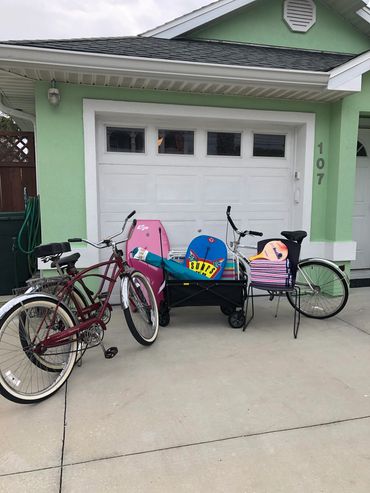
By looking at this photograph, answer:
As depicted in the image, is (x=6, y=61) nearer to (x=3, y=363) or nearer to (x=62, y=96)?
(x=62, y=96)

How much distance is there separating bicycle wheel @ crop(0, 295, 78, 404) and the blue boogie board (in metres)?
1.81

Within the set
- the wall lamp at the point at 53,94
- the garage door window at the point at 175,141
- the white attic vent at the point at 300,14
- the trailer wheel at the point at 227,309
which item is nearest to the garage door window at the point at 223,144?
the garage door window at the point at 175,141

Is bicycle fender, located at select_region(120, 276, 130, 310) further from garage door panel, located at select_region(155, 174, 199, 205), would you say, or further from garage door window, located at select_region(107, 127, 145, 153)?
garage door window, located at select_region(107, 127, 145, 153)

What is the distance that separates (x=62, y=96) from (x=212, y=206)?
2254 mm

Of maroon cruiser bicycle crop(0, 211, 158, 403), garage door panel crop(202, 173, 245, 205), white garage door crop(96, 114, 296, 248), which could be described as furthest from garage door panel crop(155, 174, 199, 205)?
maroon cruiser bicycle crop(0, 211, 158, 403)

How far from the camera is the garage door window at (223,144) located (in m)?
5.13

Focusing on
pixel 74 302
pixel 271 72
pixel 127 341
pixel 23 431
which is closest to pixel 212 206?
pixel 271 72

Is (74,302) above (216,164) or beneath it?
beneath

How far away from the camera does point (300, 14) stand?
5.99 meters

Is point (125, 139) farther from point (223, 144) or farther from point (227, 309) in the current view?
point (227, 309)

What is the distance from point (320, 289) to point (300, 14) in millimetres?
4408

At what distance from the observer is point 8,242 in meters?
5.21

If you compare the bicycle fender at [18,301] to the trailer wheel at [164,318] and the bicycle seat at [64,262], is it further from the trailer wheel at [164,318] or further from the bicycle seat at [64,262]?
the trailer wheel at [164,318]

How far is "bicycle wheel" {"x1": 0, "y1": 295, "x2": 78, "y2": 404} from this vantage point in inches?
101
